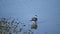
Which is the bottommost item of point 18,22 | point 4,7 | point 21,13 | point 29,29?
point 29,29

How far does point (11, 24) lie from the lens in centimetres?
174

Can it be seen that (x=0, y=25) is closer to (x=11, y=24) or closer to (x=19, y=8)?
(x=11, y=24)

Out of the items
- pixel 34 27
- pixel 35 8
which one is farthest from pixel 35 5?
pixel 34 27

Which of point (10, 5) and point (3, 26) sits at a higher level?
point (10, 5)

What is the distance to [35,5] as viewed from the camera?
69.1 inches

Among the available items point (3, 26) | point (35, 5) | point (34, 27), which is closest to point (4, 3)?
point (3, 26)

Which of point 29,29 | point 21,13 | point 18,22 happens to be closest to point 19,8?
point 21,13

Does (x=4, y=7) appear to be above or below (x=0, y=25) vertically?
above

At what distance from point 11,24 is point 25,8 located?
33cm

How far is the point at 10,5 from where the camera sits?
1772 mm

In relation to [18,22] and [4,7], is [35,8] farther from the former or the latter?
[4,7]

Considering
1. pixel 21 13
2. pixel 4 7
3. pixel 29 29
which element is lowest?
pixel 29 29

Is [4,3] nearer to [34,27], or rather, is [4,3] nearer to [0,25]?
[0,25]

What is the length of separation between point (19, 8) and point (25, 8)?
3.7 inches
